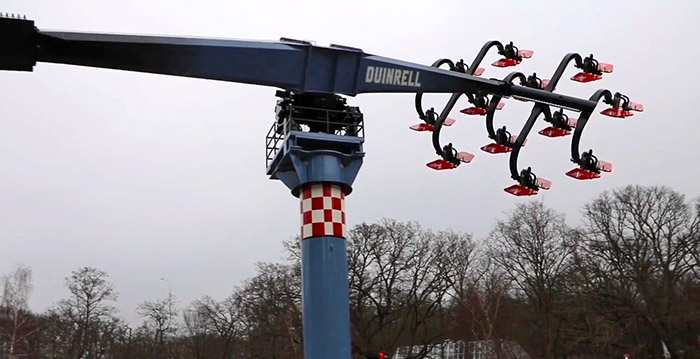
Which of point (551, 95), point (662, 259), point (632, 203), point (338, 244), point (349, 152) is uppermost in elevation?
point (632, 203)

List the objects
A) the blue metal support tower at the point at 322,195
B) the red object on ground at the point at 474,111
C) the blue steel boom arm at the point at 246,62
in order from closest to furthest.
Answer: the blue steel boom arm at the point at 246,62, the blue metal support tower at the point at 322,195, the red object on ground at the point at 474,111

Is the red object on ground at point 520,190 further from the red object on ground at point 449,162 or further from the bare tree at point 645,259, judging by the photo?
the bare tree at point 645,259

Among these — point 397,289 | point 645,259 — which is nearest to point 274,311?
point 397,289

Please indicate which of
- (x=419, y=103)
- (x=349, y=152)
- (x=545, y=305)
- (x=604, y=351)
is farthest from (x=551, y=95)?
(x=604, y=351)

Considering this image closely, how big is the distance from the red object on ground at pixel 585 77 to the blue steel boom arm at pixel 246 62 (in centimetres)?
90

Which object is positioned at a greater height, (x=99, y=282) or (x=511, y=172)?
(x=99, y=282)

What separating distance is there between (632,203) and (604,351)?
998 cm

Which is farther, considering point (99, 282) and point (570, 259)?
point (99, 282)

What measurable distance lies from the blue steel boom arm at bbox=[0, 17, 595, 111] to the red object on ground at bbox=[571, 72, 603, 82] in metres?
0.90

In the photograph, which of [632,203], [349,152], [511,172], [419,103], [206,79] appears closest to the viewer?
[206,79]

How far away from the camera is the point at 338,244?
447 inches

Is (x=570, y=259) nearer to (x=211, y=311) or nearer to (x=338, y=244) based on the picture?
(x=211, y=311)

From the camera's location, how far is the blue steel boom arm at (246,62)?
30.5 feet

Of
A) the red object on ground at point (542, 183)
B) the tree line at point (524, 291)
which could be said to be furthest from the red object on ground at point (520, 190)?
the tree line at point (524, 291)
